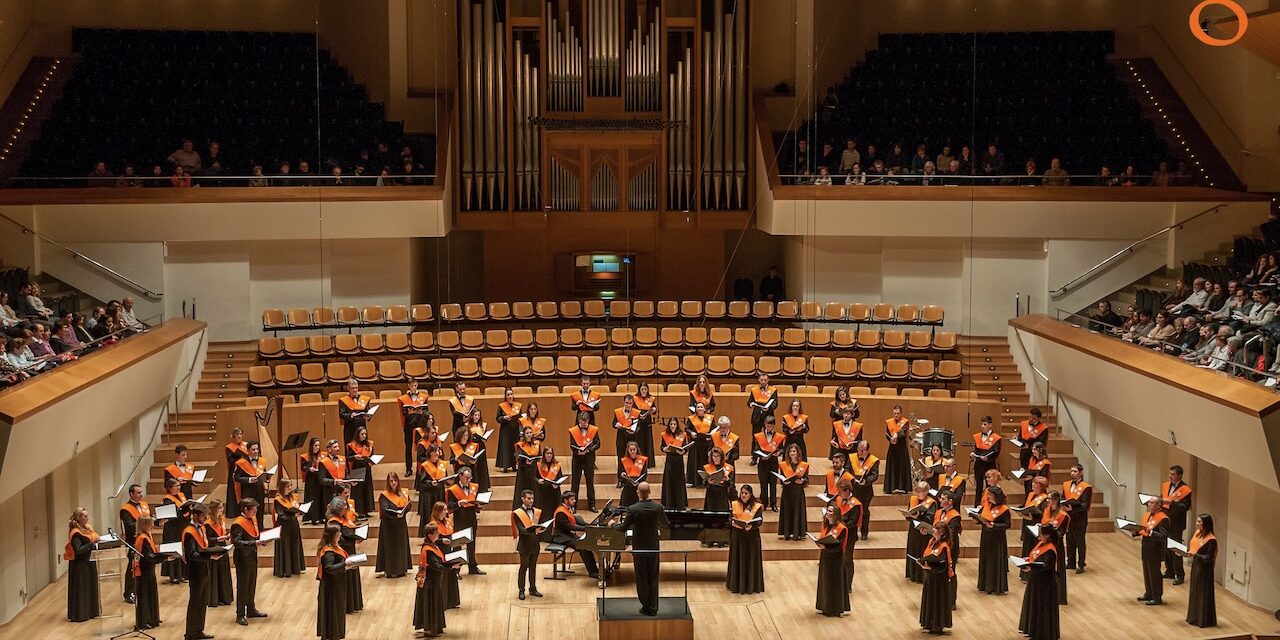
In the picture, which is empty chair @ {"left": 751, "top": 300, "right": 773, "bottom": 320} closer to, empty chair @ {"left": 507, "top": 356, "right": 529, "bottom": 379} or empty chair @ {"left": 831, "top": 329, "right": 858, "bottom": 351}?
empty chair @ {"left": 831, "top": 329, "right": 858, "bottom": 351}

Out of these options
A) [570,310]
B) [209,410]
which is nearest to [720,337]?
[570,310]

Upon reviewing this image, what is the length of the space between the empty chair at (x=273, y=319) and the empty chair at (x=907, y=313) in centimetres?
789

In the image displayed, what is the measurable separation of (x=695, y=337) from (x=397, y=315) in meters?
3.94

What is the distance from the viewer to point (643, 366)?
18.0 metres

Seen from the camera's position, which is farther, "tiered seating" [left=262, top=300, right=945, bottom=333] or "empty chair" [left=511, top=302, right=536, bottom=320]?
"empty chair" [left=511, top=302, right=536, bottom=320]

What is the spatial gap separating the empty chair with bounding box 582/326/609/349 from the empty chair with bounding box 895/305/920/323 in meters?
3.86

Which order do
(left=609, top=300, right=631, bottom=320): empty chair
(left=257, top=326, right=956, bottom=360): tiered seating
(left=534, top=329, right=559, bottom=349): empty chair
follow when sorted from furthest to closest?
(left=609, top=300, right=631, bottom=320): empty chair
(left=534, top=329, right=559, bottom=349): empty chair
(left=257, top=326, right=956, bottom=360): tiered seating

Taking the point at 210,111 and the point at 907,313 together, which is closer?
the point at 907,313

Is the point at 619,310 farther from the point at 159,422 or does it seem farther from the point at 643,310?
the point at 159,422

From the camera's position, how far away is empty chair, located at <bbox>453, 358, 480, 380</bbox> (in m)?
17.8

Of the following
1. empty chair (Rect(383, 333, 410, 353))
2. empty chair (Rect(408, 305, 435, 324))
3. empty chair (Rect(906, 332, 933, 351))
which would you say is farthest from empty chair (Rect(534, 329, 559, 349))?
empty chair (Rect(906, 332, 933, 351))

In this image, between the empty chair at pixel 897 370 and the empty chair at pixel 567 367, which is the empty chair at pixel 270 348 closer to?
the empty chair at pixel 567 367

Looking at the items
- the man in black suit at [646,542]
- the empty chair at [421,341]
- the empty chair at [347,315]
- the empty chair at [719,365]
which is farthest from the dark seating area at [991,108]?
the man in black suit at [646,542]

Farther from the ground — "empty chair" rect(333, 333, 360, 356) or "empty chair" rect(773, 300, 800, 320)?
"empty chair" rect(773, 300, 800, 320)
